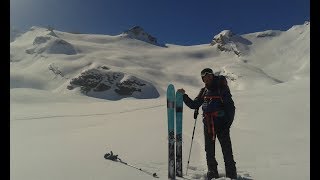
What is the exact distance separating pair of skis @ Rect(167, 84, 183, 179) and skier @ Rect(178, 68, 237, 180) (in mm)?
424

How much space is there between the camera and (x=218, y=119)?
6.57 metres

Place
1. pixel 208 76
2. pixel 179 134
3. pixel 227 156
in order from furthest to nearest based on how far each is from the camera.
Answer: pixel 179 134 < pixel 208 76 < pixel 227 156

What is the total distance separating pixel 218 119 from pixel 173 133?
0.71 m

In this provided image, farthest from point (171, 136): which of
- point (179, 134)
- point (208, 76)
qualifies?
point (208, 76)

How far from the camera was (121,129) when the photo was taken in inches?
486

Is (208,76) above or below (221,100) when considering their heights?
above

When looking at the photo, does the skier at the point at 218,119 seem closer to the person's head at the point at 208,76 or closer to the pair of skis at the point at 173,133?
the person's head at the point at 208,76

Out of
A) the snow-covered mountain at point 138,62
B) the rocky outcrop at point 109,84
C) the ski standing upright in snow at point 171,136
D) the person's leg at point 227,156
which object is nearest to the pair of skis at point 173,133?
the ski standing upright in snow at point 171,136

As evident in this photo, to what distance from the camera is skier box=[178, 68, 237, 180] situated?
650cm

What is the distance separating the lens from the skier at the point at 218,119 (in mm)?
6500

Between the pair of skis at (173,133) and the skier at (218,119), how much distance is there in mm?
424

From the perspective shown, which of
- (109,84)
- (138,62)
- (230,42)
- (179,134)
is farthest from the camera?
(230,42)

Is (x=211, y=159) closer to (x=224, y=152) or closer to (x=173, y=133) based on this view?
(x=224, y=152)
